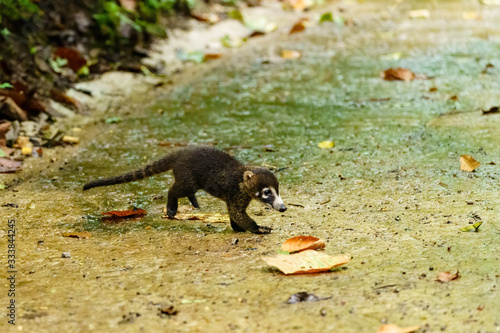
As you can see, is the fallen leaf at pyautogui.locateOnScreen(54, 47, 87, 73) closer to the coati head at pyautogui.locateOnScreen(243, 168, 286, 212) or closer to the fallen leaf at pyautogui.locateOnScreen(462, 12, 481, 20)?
the coati head at pyautogui.locateOnScreen(243, 168, 286, 212)

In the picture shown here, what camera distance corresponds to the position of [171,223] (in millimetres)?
4324

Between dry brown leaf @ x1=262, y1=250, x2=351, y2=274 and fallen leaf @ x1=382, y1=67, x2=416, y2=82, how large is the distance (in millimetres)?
4185

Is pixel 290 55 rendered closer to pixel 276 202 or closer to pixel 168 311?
pixel 276 202

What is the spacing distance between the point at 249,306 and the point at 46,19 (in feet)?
19.2

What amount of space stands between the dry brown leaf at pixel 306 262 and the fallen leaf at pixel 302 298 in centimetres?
25

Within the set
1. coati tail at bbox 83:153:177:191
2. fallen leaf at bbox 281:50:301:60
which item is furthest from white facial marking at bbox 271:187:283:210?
fallen leaf at bbox 281:50:301:60

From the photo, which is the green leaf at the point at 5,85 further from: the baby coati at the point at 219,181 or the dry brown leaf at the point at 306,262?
the dry brown leaf at the point at 306,262

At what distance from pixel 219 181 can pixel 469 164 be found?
6.53 ft

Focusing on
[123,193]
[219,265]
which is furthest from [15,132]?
[219,265]

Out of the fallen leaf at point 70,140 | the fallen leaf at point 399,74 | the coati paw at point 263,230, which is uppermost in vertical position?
the fallen leaf at point 399,74


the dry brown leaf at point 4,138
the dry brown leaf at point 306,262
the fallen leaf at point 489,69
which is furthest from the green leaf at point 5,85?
the fallen leaf at point 489,69

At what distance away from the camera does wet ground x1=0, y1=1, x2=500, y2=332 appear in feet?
9.71

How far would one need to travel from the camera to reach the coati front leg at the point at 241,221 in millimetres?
4086

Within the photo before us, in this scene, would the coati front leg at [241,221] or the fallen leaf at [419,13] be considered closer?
the coati front leg at [241,221]
